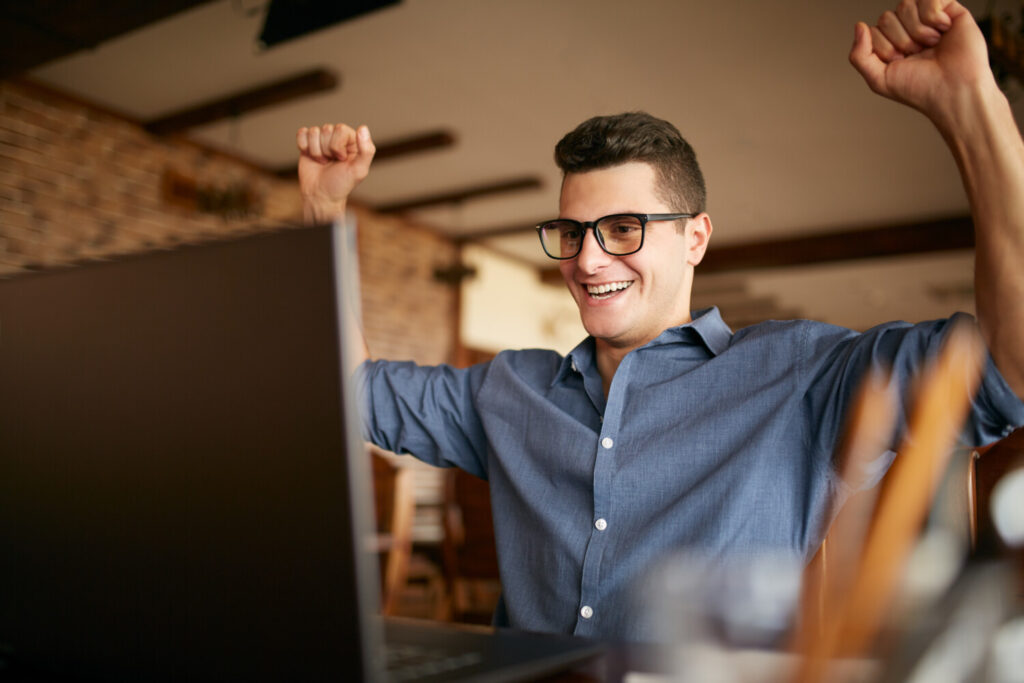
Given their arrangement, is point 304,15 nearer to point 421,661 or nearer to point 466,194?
point 421,661

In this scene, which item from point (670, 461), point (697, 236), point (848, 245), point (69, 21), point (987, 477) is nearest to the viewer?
point (987, 477)

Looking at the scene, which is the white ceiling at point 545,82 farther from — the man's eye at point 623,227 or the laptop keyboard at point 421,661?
the laptop keyboard at point 421,661

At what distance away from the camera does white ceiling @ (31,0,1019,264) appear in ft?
12.6

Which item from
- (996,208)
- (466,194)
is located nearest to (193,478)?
(996,208)

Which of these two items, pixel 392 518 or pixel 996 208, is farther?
pixel 392 518

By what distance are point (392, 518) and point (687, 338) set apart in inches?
87.7

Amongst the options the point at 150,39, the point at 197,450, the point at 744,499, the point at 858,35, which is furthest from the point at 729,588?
the point at 150,39

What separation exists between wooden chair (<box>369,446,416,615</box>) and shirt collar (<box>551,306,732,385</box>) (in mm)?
1898

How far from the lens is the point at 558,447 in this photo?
130cm

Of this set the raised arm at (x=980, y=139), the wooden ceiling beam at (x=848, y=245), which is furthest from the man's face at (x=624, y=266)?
the wooden ceiling beam at (x=848, y=245)

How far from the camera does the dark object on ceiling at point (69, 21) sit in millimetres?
3086

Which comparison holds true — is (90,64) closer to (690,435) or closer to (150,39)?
(150,39)

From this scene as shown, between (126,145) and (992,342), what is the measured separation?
16.9 ft

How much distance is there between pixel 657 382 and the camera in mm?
1322
